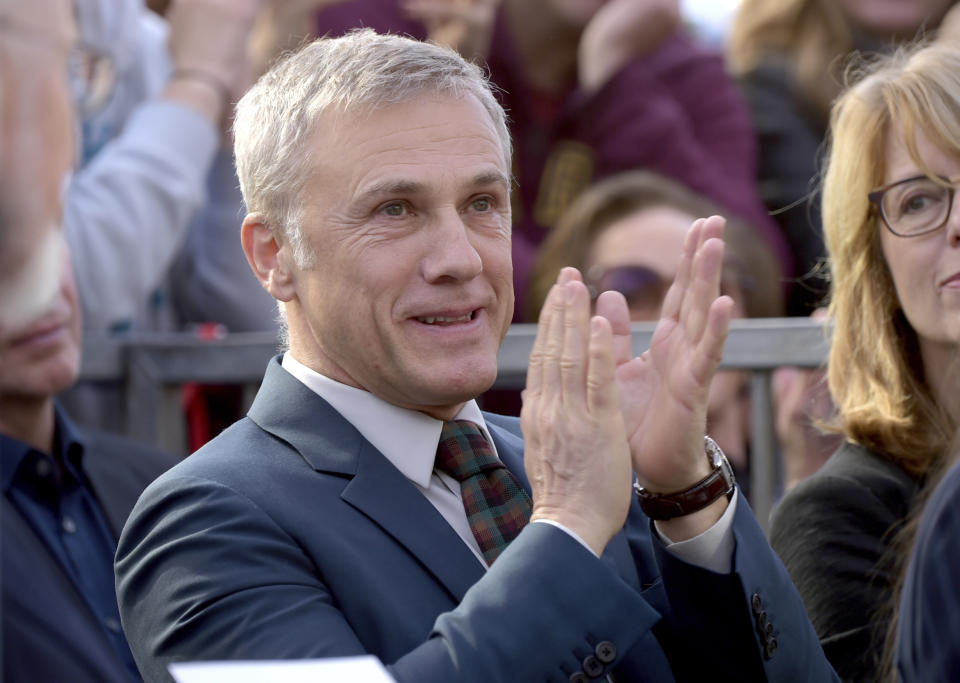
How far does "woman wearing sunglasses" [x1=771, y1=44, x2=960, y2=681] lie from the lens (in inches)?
116

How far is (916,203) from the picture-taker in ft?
10.2

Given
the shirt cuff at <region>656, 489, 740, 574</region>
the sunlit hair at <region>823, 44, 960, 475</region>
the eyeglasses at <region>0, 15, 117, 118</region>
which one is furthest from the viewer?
the eyeglasses at <region>0, 15, 117, 118</region>

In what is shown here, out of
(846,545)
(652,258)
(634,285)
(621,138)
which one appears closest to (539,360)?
(846,545)

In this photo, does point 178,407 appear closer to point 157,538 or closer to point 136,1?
point 136,1

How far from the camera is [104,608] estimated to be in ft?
11.5

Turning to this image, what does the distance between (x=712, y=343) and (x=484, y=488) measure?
48 centimetres

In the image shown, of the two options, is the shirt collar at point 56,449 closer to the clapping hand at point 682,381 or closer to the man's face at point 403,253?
the man's face at point 403,253

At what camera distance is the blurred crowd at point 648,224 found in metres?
2.96

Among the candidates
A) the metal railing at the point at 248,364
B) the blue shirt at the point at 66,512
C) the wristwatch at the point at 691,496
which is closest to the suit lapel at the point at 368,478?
the wristwatch at the point at 691,496

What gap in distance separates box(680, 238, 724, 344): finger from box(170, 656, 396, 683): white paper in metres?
0.90

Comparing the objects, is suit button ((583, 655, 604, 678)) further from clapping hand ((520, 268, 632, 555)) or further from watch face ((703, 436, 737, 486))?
watch face ((703, 436, 737, 486))

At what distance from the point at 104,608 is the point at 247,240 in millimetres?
1308

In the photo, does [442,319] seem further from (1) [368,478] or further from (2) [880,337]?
(2) [880,337]

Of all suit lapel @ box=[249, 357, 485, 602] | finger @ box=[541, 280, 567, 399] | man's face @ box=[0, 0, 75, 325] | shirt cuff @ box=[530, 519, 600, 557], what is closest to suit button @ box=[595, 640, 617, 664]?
shirt cuff @ box=[530, 519, 600, 557]
